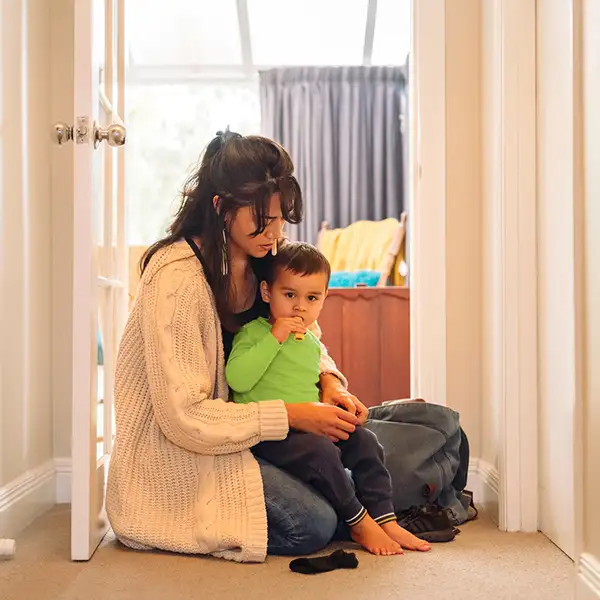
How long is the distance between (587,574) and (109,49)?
1.75 m

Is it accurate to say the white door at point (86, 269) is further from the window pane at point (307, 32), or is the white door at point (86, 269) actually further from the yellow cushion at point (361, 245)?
the window pane at point (307, 32)

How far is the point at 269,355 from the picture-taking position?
1958 mm

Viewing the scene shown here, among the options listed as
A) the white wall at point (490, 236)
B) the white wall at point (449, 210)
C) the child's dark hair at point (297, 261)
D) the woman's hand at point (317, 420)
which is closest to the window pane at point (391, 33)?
the white wall at point (449, 210)

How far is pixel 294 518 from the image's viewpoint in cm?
189

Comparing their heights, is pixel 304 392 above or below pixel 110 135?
below

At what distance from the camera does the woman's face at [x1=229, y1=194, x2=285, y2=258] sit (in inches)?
78.7

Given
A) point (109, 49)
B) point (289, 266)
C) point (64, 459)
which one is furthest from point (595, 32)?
point (64, 459)

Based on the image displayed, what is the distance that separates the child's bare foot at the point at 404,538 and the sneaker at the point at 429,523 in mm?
56

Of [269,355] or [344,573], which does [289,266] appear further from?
[344,573]

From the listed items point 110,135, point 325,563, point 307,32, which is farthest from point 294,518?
point 307,32

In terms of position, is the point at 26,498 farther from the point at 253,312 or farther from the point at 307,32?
the point at 307,32

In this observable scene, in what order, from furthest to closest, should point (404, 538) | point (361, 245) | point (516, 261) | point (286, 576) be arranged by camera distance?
point (361, 245) → point (516, 261) → point (404, 538) → point (286, 576)

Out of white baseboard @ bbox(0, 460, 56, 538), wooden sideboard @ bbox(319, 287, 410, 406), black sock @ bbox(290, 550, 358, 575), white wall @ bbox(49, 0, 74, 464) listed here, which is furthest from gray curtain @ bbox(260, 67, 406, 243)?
black sock @ bbox(290, 550, 358, 575)

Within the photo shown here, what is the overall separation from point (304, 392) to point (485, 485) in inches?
28.2
